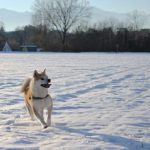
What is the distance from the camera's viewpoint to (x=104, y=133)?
7.54 metres

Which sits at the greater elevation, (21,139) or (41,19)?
(41,19)

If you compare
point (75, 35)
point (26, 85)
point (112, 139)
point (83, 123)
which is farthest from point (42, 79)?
point (75, 35)

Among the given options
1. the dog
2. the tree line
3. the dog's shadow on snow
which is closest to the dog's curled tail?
the dog

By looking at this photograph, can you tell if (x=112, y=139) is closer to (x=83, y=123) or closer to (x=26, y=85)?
(x=83, y=123)

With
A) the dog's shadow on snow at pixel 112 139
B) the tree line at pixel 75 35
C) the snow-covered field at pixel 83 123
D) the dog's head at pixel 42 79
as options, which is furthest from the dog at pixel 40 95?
the tree line at pixel 75 35

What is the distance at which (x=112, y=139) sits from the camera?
7070 mm

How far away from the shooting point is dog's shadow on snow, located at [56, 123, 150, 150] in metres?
6.66

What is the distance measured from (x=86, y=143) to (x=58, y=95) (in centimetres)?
625

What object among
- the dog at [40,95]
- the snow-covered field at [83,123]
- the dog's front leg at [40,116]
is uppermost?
the dog at [40,95]

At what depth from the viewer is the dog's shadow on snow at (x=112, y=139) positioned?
666cm

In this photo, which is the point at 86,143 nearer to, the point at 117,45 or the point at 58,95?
the point at 58,95

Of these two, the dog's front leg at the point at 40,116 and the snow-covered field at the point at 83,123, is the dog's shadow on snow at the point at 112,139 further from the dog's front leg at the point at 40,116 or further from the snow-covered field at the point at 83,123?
the dog's front leg at the point at 40,116

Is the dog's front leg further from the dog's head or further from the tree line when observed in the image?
the tree line

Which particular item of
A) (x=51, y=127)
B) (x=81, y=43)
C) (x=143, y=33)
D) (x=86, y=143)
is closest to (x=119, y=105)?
(x=51, y=127)
